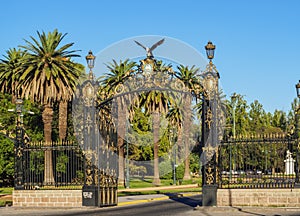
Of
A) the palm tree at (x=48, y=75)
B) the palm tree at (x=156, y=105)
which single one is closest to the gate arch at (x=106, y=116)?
the palm tree at (x=48, y=75)

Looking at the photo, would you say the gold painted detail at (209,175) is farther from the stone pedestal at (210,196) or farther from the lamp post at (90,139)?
the lamp post at (90,139)

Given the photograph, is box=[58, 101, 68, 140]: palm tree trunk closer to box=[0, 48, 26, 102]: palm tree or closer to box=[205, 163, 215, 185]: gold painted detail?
box=[0, 48, 26, 102]: palm tree

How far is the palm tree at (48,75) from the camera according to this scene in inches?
1897

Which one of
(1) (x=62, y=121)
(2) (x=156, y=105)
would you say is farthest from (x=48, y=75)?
(2) (x=156, y=105)

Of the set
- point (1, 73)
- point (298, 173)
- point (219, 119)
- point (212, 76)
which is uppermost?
point (1, 73)

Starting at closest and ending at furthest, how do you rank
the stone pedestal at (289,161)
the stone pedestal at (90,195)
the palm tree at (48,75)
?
the stone pedestal at (90,195)
the stone pedestal at (289,161)
the palm tree at (48,75)

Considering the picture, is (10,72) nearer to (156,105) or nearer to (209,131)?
(156,105)

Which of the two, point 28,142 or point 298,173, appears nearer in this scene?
point 298,173

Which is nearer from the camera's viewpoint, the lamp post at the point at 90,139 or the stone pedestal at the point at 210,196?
the stone pedestal at the point at 210,196

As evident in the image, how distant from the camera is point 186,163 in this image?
7275 cm

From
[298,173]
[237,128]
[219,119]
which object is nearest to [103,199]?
[219,119]

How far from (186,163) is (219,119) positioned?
46531 millimetres

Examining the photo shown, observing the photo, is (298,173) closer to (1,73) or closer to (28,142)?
(28,142)

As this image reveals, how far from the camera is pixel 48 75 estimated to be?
47.4 meters
